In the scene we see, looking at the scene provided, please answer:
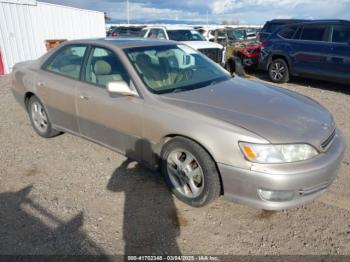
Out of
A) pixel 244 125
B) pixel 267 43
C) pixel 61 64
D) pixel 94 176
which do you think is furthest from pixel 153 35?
pixel 244 125

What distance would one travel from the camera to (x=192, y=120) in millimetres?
2711

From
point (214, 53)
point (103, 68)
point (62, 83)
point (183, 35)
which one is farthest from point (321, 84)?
point (62, 83)

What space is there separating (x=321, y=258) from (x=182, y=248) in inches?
43.8

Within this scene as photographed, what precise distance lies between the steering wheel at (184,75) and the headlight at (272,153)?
133 centimetres

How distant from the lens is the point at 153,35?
11867 mm

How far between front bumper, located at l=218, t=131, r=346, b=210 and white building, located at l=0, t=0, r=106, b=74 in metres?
11.3

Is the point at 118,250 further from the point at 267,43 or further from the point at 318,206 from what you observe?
the point at 267,43

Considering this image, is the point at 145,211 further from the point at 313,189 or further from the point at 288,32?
the point at 288,32

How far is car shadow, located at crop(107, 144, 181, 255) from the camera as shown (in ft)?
8.16

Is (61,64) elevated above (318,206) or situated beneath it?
elevated above

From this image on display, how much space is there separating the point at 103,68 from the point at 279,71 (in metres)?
6.58

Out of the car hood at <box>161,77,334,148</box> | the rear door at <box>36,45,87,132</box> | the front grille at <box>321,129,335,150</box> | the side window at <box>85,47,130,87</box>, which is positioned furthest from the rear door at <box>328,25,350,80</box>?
the rear door at <box>36,45,87,132</box>

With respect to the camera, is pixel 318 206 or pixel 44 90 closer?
pixel 318 206

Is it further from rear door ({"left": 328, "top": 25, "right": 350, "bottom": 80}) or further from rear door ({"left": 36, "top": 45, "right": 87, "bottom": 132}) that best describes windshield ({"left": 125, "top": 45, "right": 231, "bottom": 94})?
rear door ({"left": 328, "top": 25, "right": 350, "bottom": 80})
